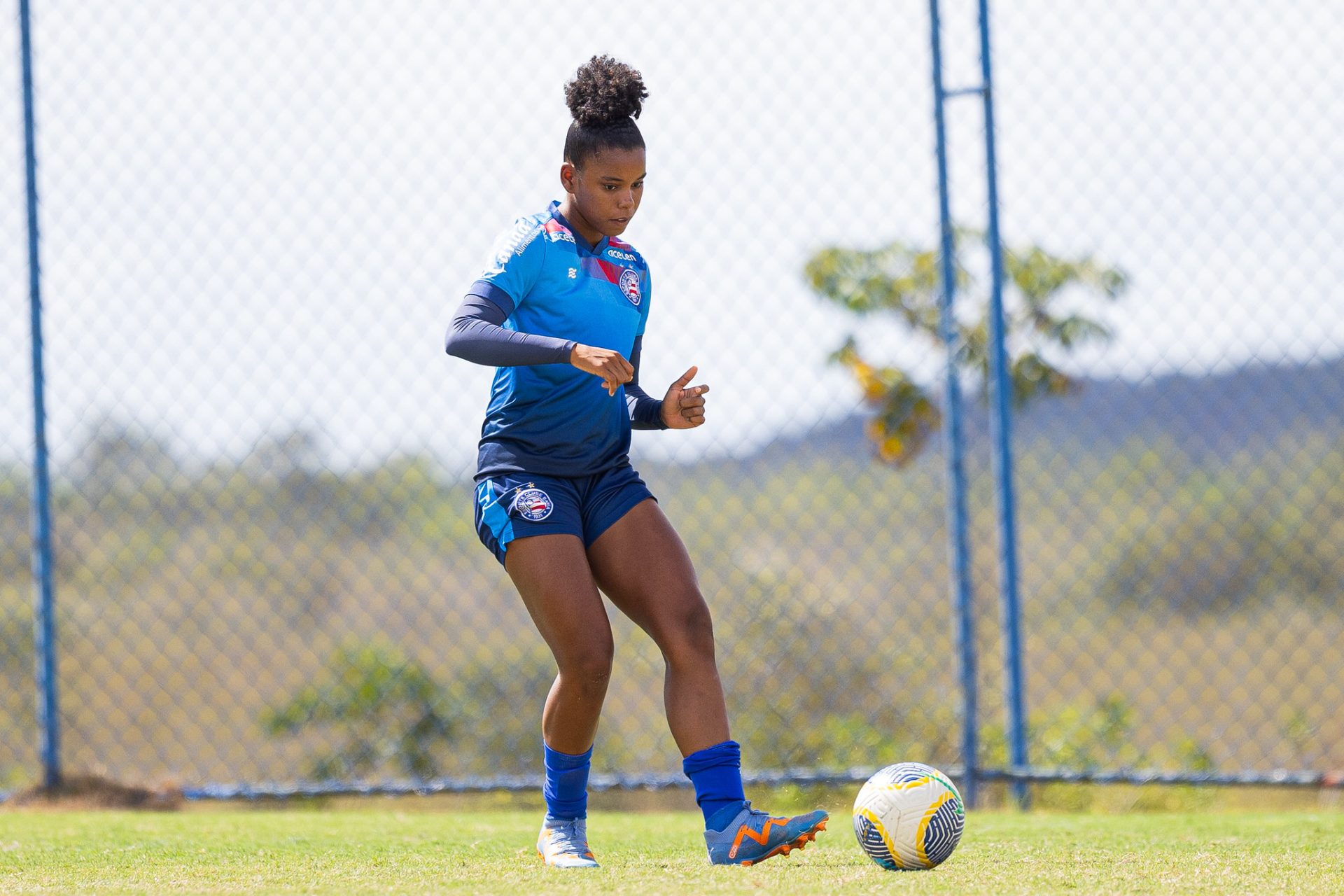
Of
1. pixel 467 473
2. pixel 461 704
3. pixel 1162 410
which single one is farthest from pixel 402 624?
pixel 1162 410

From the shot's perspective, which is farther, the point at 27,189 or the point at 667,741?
the point at 667,741

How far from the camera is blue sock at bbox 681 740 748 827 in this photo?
298 cm

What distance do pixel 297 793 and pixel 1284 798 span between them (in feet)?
22.9

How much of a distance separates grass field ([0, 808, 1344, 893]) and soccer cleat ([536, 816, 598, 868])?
0.06 meters

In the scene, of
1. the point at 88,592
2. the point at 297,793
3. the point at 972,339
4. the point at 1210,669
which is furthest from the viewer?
the point at 1210,669

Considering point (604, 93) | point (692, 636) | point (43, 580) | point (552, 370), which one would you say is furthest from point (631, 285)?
point (43, 580)

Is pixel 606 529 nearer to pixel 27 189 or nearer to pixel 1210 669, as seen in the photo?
pixel 27 189

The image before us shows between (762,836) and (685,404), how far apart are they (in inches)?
37.9

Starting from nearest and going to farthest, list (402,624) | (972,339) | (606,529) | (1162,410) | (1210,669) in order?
(606,529)
(972,339)
(1162,410)
(1210,669)
(402,624)

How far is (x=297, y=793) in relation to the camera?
5020mm

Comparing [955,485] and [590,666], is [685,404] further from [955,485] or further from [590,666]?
[955,485]

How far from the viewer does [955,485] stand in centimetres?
488

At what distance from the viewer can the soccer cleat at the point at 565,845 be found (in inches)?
122

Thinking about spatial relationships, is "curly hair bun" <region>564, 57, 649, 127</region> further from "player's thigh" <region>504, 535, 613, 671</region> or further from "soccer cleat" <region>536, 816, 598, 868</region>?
"soccer cleat" <region>536, 816, 598, 868</region>
